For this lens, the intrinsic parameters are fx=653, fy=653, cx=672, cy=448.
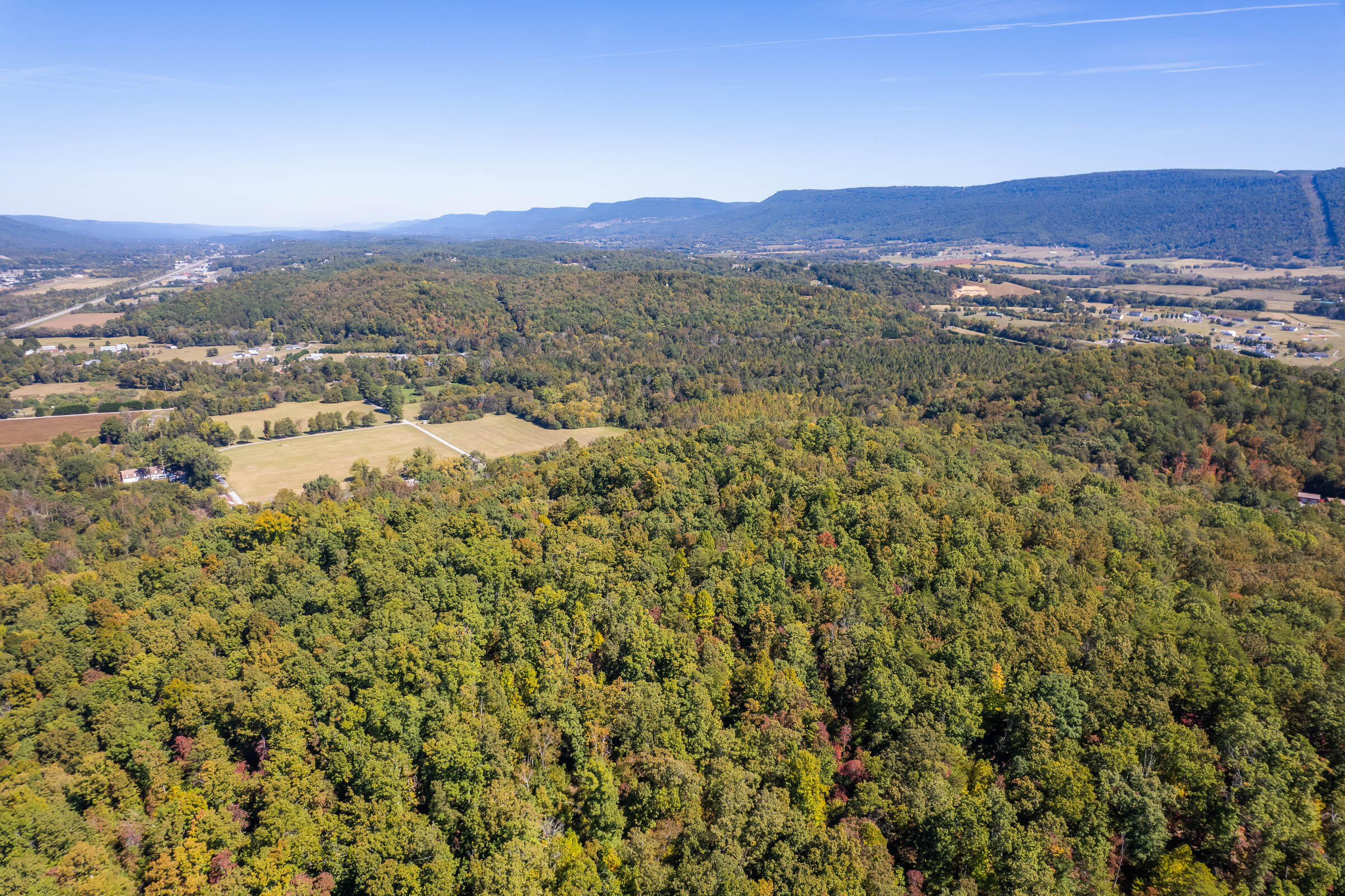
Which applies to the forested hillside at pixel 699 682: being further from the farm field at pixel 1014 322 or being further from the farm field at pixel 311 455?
the farm field at pixel 1014 322

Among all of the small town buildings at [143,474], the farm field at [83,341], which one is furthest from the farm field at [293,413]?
the farm field at [83,341]

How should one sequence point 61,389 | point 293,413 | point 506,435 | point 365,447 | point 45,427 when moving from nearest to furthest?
point 45,427 → point 365,447 → point 506,435 → point 293,413 → point 61,389

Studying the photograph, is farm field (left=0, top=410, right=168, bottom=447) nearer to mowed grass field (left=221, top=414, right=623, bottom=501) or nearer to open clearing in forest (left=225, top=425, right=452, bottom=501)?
mowed grass field (left=221, top=414, right=623, bottom=501)

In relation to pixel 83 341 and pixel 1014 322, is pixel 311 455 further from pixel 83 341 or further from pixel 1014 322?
pixel 1014 322

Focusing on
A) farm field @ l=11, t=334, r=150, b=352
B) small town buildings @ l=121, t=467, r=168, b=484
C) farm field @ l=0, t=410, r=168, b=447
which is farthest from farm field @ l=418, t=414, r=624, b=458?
farm field @ l=11, t=334, r=150, b=352

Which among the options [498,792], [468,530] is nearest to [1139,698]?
[498,792]

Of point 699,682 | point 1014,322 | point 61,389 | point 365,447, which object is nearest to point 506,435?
point 365,447
